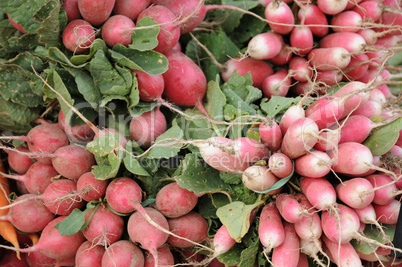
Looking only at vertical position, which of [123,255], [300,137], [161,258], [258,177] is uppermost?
[300,137]

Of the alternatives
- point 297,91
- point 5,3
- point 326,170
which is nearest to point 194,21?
point 297,91

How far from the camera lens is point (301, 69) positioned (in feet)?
5.04

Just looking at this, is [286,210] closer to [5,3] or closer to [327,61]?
[327,61]

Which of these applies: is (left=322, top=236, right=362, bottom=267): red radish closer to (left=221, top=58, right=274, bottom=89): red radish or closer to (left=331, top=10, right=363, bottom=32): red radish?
(left=221, top=58, right=274, bottom=89): red radish

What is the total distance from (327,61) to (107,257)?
1271 mm

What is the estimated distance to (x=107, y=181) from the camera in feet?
4.41

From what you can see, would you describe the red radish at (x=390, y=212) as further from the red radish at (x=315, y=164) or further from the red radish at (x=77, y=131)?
the red radish at (x=77, y=131)

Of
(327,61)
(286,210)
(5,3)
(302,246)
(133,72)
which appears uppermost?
(5,3)

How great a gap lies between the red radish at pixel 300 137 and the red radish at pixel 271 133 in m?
0.04

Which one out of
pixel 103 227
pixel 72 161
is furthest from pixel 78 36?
pixel 103 227

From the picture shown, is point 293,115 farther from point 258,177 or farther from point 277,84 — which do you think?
point 277,84

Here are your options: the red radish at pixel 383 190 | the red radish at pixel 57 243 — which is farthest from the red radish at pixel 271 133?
the red radish at pixel 57 243

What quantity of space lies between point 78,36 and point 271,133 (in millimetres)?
852

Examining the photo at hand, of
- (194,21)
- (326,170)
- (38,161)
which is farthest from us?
(194,21)
